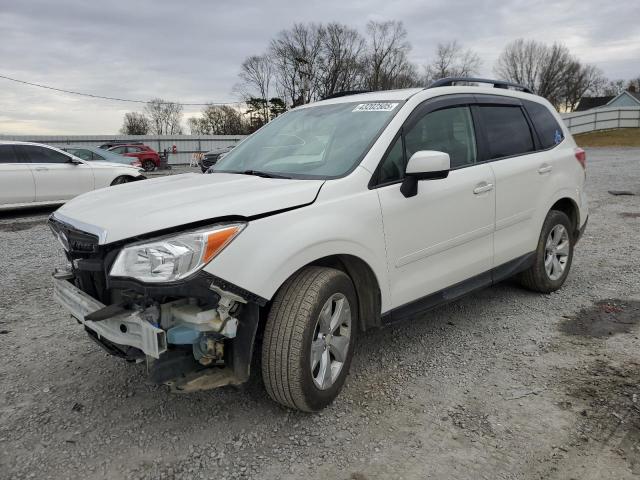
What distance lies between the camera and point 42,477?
7.77 feet

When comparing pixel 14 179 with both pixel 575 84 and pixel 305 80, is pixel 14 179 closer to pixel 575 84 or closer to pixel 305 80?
pixel 305 80

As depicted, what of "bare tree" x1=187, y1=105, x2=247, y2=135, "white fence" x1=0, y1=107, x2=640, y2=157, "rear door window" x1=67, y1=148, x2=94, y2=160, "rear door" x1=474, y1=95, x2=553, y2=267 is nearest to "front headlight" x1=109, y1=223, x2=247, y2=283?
"rear door" x1=474, y1=95, x2=553, y2=267

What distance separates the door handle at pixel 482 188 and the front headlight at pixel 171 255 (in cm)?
202

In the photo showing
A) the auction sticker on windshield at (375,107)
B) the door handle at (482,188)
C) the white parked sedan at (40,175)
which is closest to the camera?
the auction sticker on windshield at (375,107)

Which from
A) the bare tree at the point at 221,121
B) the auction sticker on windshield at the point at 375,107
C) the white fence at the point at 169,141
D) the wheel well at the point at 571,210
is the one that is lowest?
the wheel well at the point at 571,210

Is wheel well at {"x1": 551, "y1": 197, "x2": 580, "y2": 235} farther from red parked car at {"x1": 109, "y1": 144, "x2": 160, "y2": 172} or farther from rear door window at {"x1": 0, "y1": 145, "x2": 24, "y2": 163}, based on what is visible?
red parked car at {"x1": 109, "y1": 144, "x2": 160, "y2": 172}

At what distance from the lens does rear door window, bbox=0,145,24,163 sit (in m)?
9.96

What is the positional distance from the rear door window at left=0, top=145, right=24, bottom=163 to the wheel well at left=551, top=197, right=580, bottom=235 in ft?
32.7

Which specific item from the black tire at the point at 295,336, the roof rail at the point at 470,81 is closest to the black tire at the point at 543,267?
the roof rail at the point at 470,81

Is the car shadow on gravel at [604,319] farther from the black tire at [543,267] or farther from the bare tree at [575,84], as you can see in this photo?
the bare tree at [575,84]

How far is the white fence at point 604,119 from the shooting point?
3453cm

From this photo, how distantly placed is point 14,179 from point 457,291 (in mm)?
9583

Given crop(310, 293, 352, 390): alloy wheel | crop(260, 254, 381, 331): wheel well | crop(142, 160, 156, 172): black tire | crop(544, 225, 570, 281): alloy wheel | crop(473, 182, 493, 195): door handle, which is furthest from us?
crop(142, 160, 156, 172): black tire

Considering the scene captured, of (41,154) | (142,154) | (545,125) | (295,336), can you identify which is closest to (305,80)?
(142,154)
